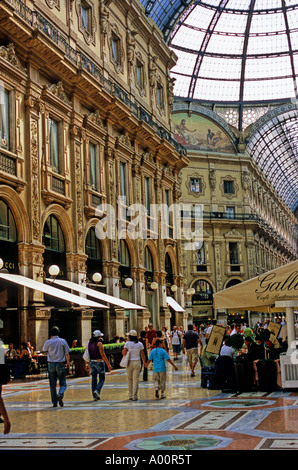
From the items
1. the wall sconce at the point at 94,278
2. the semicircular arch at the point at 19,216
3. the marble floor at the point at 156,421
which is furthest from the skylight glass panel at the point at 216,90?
the marble floor at the point at 156,421

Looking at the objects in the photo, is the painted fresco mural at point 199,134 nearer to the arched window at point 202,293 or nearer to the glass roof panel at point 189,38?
the glass roof panel at point 189,38

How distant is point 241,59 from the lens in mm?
64000

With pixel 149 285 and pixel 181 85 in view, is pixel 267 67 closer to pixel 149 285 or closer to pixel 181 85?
pixel 181 85

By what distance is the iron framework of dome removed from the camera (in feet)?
193

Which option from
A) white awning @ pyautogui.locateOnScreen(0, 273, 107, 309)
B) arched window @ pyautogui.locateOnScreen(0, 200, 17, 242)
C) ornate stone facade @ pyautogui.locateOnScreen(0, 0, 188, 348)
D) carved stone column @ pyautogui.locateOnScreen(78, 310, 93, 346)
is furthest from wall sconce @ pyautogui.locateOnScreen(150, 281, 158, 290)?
arched window @ pyautogui.locateOnScreen(0, 200, 17, 242)

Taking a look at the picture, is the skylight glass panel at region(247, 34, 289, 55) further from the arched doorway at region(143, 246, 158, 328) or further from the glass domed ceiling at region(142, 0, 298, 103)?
the arched doorway at region(143, 246, 158, 328)

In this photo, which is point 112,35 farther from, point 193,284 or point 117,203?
point 193,284

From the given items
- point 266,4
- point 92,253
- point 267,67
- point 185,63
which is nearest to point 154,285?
point 92,253

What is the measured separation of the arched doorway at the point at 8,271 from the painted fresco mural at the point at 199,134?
42.0 metres

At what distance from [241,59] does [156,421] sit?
191 ft

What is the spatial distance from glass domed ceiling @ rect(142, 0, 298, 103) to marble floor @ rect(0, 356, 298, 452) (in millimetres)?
46567

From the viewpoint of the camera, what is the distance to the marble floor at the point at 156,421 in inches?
327

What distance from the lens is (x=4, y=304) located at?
69.1ft
